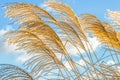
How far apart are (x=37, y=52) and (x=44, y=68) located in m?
0.26

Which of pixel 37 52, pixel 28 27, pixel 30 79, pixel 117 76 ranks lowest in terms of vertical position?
pixel 117 76

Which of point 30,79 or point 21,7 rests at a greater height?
point 21,7

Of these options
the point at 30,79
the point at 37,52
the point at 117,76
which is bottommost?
the point at 117,76

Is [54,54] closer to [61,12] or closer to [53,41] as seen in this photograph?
[53,41]

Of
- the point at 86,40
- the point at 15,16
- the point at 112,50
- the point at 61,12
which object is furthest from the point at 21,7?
the point at 112,50

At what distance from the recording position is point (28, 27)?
620cm

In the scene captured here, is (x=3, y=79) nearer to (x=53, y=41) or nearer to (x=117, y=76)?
(x=53, y=41)

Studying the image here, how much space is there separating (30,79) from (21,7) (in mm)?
1192

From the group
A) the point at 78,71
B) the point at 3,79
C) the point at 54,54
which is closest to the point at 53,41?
the point at 54,54

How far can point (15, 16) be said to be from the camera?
247 inches

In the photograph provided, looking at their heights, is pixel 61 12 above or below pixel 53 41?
above

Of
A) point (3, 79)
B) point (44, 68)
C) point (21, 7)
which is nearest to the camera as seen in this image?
point (3, 79)

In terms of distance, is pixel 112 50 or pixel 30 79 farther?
pixel 112 50

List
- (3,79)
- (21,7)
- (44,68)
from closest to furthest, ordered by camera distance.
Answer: (3,79) → (44,68) → (21,7)
